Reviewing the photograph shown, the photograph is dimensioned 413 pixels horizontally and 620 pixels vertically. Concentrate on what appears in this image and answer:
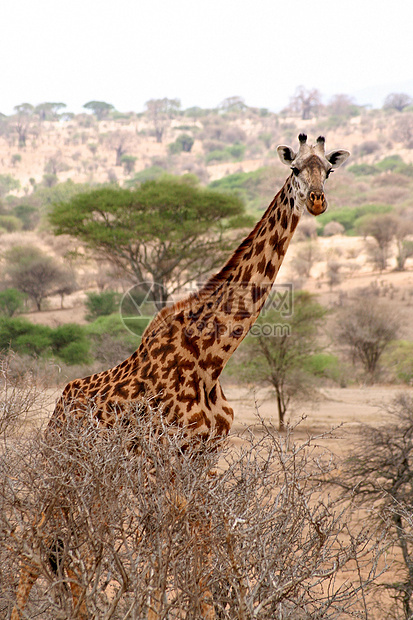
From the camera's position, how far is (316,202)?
2896 mm

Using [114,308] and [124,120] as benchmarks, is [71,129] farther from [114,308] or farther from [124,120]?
[114,308]

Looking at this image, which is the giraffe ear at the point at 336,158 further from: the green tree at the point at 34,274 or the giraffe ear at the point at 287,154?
the green tree at the point at 34,274

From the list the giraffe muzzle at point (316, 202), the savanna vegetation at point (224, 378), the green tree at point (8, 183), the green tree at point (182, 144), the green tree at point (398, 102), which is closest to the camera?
the savanna vegetation at point (224, 378)

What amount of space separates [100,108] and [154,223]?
61.4 meters

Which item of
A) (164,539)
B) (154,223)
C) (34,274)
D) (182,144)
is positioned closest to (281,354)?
(154,223)

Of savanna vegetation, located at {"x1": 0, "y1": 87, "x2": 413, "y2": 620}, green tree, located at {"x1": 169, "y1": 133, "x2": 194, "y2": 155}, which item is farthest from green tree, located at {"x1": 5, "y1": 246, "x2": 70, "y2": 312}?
green tree, located at {"x1": 169, "y1": 133, "x2": 194, "y2": 155}

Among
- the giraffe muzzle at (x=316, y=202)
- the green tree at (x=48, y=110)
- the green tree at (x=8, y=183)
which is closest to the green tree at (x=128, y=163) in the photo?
the green tree at (x=8, y=183)

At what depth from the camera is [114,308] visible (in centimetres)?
2148

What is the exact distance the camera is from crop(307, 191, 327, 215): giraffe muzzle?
2873 mm

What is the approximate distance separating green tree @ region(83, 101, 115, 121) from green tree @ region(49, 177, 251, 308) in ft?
194

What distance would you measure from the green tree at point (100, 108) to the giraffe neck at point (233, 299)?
73.1 meters

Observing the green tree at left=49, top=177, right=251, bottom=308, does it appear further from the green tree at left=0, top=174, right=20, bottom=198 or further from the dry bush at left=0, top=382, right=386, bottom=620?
the green tree at left=0, top=174, right=20, bottom=198

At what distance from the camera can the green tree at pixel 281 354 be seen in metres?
11.8

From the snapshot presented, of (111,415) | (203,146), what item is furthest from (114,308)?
(203,146)
